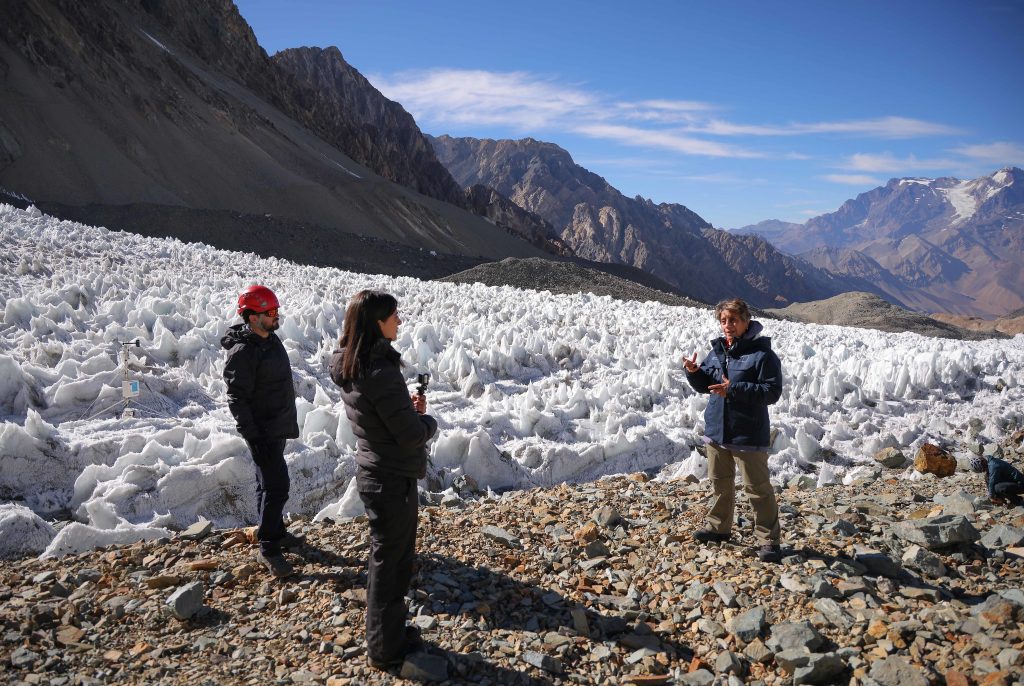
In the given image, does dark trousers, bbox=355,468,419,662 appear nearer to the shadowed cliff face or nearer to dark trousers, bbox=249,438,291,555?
dark trousers, bbox=249,438,291,555

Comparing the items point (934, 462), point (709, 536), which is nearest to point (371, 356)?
point (709, 536)

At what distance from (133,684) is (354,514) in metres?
A: 1.73

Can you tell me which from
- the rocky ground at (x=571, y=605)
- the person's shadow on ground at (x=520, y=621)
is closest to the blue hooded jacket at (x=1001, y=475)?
the rocky ground at (x=571, y=605)

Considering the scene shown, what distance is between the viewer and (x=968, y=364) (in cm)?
752

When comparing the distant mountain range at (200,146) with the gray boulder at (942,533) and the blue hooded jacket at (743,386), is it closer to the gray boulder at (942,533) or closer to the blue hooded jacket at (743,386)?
the blue hooded jacket at (743,386)

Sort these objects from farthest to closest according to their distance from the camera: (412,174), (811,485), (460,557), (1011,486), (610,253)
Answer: (610,253)
(412,174)
(811,485)
(1011,486)
(460,557)

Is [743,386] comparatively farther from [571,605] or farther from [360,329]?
[360,329]

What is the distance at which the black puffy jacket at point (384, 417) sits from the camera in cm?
271

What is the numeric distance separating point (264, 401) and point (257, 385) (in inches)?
4.0

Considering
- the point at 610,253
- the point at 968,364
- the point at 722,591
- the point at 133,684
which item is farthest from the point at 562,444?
the point at 610,253

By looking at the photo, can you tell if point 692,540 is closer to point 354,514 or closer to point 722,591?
point 722,591

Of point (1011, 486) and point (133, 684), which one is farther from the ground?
point (1011, 486)

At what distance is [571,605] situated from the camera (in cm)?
334

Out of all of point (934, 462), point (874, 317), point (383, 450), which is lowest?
point (934, 462)
